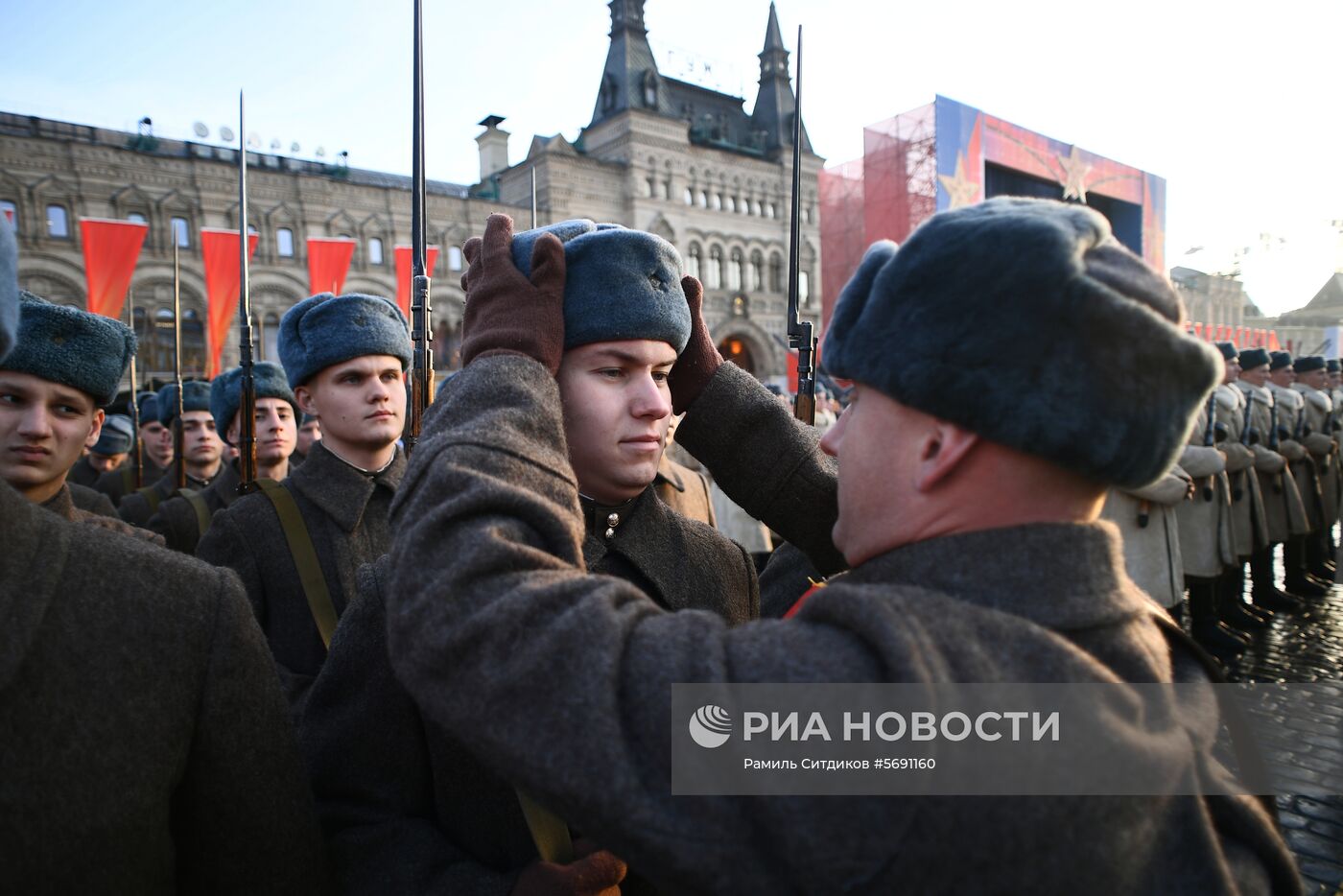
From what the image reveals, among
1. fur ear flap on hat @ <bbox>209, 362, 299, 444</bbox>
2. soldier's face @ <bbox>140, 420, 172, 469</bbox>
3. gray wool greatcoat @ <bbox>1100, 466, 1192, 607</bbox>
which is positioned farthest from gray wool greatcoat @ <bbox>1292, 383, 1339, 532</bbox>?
soldier's face @ <bbox>140, 420, 172, 469</bbox>

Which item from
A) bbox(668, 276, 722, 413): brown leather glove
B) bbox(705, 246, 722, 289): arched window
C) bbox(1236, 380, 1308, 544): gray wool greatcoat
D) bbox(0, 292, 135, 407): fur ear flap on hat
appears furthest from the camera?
bbox(705, 246, 722, 289): arched window

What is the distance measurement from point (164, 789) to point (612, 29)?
1676 inches

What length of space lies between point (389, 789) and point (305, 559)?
1311 mm

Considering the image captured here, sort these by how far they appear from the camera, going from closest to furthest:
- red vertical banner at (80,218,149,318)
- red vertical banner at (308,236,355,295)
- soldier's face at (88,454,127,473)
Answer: soldier's face at (88,454,127,473)
red vertical banner at (80,218,149,318)
red vertical banner at (308,236,355,295)

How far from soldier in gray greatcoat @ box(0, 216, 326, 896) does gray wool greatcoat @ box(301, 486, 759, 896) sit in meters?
0.10

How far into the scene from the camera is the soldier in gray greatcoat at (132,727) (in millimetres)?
1101

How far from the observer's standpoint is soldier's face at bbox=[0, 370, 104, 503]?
2.23 metres

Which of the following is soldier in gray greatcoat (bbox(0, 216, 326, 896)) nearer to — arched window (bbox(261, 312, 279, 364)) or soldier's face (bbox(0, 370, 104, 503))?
soldier's face (bbox(0, 370, 104, 503))

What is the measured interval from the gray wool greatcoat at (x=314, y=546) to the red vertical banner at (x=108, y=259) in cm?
949

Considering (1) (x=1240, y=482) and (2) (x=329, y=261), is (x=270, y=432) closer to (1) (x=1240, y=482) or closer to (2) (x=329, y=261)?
(1) (x=1240, y=482)

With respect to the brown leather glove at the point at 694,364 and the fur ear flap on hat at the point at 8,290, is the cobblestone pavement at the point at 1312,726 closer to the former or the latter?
the brown leather glove at the point at 694,364

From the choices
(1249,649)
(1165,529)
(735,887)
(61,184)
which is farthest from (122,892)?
(61,184)

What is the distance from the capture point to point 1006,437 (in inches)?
40.4

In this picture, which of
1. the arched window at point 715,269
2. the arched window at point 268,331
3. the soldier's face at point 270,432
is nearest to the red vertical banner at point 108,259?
the soldier's face at point 270,432
